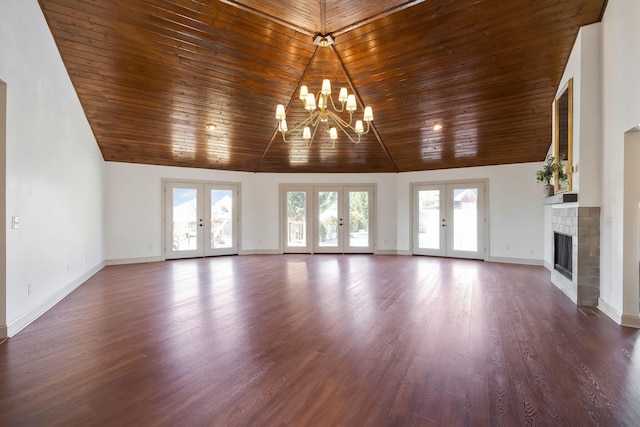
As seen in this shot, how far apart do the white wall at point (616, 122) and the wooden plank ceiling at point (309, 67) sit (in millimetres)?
653

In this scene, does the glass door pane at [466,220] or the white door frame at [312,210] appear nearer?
the glass door pane at [466,220]

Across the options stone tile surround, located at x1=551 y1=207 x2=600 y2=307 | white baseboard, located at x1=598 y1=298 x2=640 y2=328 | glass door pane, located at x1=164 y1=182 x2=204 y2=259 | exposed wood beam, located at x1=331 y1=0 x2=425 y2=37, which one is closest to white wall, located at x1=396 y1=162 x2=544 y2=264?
stone tile surround, located at x1=551 y1=207 x2=600 y2=307

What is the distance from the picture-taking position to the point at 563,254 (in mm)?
4906

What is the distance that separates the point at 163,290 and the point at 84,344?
78.0 inches

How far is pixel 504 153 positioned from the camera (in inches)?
275

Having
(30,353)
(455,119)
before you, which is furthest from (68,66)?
(455,119)

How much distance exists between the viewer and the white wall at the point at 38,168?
3.09 meters

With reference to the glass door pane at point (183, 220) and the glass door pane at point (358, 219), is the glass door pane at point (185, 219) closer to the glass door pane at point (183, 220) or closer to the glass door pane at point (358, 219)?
the glass door pane at point (183, 220)

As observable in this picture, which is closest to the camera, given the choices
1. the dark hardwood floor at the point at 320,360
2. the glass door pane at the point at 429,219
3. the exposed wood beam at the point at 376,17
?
the dark hardwood floor at the point at 320,360

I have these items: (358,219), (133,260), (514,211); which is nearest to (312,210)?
(358,219)

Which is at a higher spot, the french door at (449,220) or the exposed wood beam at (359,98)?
the exposed wood beam at (359,98)

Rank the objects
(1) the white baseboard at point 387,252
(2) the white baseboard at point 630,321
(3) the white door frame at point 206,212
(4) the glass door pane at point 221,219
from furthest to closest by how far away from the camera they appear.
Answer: (1) the white baseboard at point 387,252, (4) the glass door pane at point 221,219, (3) the white door frame at point 206,212, (2) the white baseboard at point 630,321

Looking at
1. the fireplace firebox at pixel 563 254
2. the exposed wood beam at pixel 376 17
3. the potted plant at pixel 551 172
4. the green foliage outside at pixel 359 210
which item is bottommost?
the fireplace firebox at pixel 563 254

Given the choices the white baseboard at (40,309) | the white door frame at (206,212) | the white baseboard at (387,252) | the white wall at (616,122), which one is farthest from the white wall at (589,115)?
the white door frame at (206,212)
